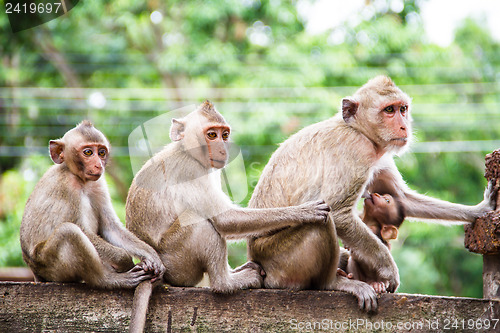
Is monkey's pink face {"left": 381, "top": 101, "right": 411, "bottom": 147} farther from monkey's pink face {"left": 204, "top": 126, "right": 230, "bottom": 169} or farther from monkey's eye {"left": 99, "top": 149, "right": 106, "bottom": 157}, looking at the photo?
monkey's eye {"left": 99, "top": 149, "right": 106, "bottom": 157}

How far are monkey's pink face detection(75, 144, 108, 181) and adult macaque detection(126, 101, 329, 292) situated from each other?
303mm

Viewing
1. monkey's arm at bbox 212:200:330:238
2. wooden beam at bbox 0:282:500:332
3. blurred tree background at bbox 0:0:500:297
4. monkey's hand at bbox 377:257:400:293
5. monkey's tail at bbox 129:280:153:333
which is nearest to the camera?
monkey's tail at bbox 129:280:153:333

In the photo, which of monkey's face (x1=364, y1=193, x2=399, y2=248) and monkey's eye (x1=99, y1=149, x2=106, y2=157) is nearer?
monkey's eye (x1=99, y1=149, x2=106, y2=157)

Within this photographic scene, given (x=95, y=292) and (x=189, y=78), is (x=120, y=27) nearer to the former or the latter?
(x=189, y=78)

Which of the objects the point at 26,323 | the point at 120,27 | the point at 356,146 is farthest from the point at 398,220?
the point at 120,27

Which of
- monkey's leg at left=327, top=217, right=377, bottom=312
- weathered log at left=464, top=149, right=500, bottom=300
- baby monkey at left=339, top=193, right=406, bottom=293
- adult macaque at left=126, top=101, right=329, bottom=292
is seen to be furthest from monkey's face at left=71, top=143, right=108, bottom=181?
weathered log at left=464, top=149, right=500, bottom=300

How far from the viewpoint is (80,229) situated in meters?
4.23

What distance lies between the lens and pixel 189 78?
48.2ft

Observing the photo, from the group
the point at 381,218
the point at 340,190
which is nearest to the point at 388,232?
the point at 381,218

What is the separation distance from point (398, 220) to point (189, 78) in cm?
1047

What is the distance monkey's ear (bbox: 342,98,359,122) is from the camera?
191 inches

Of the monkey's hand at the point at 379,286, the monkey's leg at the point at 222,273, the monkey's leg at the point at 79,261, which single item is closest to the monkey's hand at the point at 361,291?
the monkey's hand at the point at 379,286

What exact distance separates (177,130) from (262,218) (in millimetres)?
1119

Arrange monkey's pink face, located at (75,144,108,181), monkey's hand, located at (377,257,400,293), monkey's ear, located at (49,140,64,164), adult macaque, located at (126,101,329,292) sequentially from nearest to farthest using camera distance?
1. adult macaque, located at (126,101,329,292)
2. monkey's hand, located at (377,257,400,293)
3. monkey's pink face, located at (75,144,108,181)
4. monkey's ear, located at (49,140,64,164)
